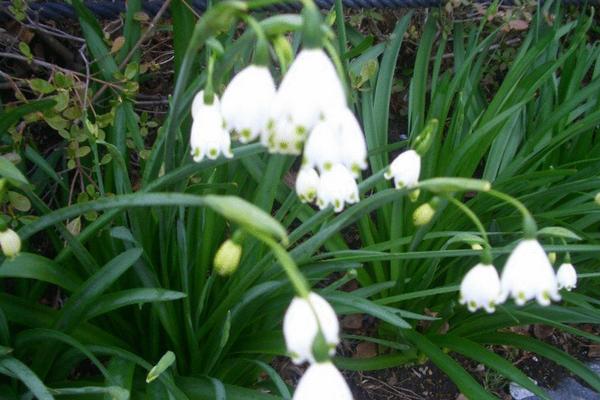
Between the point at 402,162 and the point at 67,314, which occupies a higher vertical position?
the point at 402,162

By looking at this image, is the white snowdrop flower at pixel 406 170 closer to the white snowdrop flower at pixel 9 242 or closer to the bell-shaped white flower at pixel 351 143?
the bell-shaped white flower at pixel 351 143

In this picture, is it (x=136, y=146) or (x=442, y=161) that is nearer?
(x=136, y=146)

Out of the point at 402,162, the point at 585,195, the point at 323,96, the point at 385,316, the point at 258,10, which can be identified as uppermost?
the point at 258,10

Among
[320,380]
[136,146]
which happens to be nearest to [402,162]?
[320,380]

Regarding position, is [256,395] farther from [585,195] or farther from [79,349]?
[585,195]

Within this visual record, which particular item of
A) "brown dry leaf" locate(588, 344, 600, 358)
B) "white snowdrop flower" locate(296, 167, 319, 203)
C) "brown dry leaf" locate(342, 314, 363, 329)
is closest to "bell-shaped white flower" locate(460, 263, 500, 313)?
"white snowdrop flower" locate(296, 167, 319, 203)

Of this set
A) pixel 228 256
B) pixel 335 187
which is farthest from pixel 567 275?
pixel 228 256
